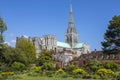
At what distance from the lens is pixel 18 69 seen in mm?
41312

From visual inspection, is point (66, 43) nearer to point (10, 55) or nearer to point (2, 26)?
point (10, 55)

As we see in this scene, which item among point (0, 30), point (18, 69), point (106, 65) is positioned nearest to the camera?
point (106, 65)

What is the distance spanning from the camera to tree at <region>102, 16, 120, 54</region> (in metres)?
45.5

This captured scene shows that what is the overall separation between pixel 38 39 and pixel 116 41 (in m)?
82.5

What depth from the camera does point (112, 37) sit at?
1807 inches

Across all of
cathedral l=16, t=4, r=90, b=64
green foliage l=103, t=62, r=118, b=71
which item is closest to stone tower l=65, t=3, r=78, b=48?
cathedral l=16, t=4, r=90, b=64

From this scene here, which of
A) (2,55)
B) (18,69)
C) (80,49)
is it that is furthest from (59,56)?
(80,49)

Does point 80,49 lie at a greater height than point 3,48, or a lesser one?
greater

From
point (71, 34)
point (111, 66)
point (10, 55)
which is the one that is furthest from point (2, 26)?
point (71, 34)

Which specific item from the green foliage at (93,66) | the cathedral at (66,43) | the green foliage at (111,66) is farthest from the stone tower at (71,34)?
the green foliage at (111,66)

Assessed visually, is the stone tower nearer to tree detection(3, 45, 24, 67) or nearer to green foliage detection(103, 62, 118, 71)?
tree detection(3, 45, 24, 67)

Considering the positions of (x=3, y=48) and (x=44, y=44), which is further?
(x=44, y=44)

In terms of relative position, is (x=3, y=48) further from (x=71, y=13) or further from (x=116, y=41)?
(x=71, y=13)

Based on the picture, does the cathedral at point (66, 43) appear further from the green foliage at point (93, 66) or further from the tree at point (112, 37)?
the green foliage at point (93, 66)
